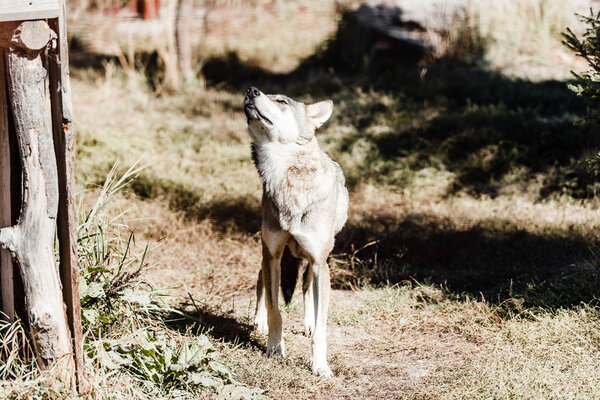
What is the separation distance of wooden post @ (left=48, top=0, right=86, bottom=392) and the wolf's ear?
5.90ft

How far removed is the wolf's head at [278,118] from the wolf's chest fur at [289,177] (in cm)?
6

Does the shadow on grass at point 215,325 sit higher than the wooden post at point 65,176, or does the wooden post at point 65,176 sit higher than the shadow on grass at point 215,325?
the wooden post at point 65,176

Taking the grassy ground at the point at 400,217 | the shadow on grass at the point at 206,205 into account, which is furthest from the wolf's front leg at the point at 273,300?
the shadow on grass at the point at 206,205

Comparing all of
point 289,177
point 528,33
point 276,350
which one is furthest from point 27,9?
point 528,33

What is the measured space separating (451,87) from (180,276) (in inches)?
266

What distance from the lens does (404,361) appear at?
16.9ft

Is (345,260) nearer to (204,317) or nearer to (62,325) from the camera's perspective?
(204,317)

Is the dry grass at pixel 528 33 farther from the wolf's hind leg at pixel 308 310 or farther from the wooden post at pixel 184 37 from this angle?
the wolf's hind leg at pixel 308 310

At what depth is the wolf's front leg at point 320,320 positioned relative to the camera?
483 centimetres

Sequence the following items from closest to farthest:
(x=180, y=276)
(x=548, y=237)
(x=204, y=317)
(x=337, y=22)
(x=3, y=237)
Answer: (x=3, y=237), (x=204, y=317), (x=180, y=276), (x=548, y=237), (x=337, y=22)

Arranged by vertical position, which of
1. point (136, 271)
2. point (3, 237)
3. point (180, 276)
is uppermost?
point (3, 237)

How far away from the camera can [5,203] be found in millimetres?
4094

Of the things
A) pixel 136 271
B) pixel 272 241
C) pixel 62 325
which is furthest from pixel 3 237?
pixel 272 241

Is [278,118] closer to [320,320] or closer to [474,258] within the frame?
[320,320]
